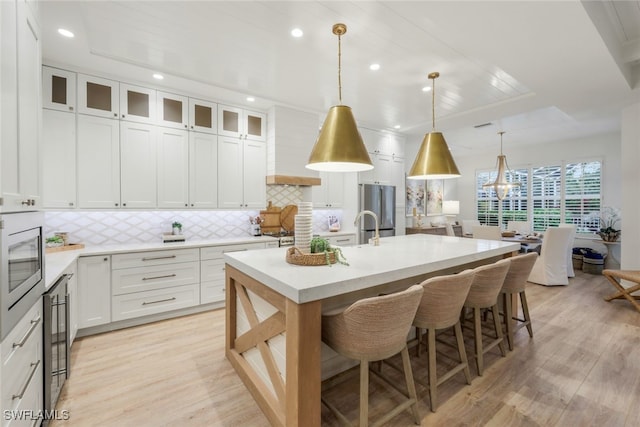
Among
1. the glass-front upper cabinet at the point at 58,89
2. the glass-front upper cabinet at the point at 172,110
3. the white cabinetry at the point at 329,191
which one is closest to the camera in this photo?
the glass-front upper cabinet at the point at 58,89

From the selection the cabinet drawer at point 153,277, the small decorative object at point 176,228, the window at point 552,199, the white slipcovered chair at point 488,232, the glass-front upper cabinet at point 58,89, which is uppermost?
the glass-front upper cabinet at point 58,89

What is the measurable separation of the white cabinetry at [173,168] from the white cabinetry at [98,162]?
17.2 inches

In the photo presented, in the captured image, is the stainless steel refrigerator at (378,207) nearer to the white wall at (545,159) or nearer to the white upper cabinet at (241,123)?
the white wall at (545,159)

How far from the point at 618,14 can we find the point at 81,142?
5.35m

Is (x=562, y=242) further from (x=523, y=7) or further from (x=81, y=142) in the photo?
(x=81, y=142)

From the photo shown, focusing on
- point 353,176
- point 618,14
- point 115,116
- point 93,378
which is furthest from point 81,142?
point 618,14

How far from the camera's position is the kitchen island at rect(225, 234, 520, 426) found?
1.49 meters

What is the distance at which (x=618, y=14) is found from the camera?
2.55 metres

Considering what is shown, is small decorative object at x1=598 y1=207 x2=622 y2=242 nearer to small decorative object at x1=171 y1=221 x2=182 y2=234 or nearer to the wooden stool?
the wooden stool

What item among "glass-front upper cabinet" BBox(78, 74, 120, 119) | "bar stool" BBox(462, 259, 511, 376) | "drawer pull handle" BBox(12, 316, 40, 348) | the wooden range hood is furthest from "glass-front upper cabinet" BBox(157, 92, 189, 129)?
"bar stool" BBox(462, 259, 511, 376)

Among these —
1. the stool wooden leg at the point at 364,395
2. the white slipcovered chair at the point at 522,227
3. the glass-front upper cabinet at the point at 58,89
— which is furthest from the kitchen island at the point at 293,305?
the white slipcovered chair at the point at 522,227

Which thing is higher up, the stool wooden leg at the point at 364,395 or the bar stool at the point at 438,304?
the bar stool at the point at 438,304

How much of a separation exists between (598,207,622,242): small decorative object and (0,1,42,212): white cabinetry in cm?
846

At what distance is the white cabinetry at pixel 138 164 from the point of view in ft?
10.9
